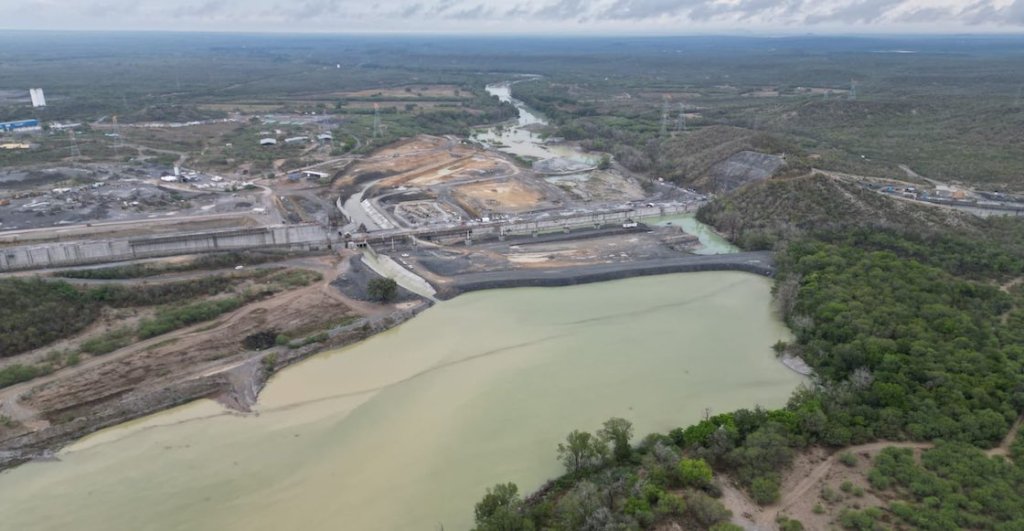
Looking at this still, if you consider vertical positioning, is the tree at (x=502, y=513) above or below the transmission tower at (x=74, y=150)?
Result: below

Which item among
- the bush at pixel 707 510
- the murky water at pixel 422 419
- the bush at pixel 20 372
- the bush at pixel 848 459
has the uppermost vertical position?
the bush at pixel 20 372

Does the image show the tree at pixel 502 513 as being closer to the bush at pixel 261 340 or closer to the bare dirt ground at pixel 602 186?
the bush at pixel 261 340

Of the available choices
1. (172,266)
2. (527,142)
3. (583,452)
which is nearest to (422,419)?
(583,452)

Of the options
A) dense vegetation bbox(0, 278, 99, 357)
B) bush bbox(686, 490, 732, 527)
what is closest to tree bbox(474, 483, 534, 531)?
bush bbox(686, 490, 732, 527)

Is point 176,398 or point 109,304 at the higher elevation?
point 109,304

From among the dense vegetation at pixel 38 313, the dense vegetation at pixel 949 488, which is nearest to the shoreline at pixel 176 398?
the dense vegetation at pixel 38 313

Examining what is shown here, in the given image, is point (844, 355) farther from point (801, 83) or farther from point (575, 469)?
point (801, 83)

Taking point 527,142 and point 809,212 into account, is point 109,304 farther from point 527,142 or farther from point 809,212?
point 527,142
